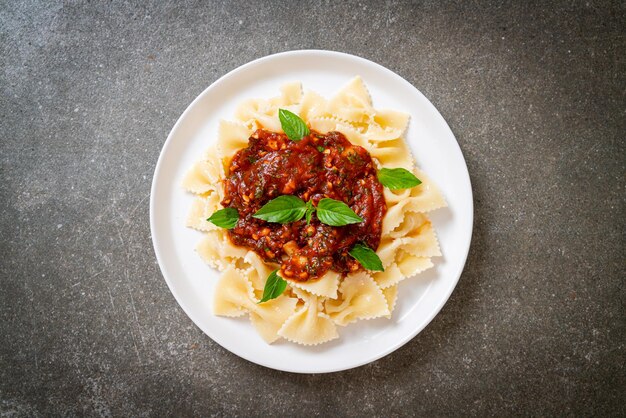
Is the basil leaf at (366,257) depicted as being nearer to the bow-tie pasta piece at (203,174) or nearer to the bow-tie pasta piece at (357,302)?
the bow-tie pasta piece at (357,302)

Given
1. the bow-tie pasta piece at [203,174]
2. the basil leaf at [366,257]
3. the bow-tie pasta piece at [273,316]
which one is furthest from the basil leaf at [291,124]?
the bow-tie pasta piece at [273,316]

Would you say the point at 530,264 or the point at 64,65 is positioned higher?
the point at 64,65

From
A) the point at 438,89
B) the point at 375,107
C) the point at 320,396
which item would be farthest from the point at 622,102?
the point at 320,396

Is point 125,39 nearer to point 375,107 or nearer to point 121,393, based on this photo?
point 375,107

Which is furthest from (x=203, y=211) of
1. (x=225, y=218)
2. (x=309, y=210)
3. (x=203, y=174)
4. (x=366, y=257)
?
(x=366, y=257)

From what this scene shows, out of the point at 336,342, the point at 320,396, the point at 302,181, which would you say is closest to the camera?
the point at 302,181

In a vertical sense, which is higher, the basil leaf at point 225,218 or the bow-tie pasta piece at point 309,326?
the basil leaf at point 225,218

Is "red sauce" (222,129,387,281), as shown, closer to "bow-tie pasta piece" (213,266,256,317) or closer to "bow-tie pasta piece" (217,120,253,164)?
"bow-tie pasta piece" (217,120,253,164)

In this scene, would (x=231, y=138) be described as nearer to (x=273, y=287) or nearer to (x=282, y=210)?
(x=282, y=210)
